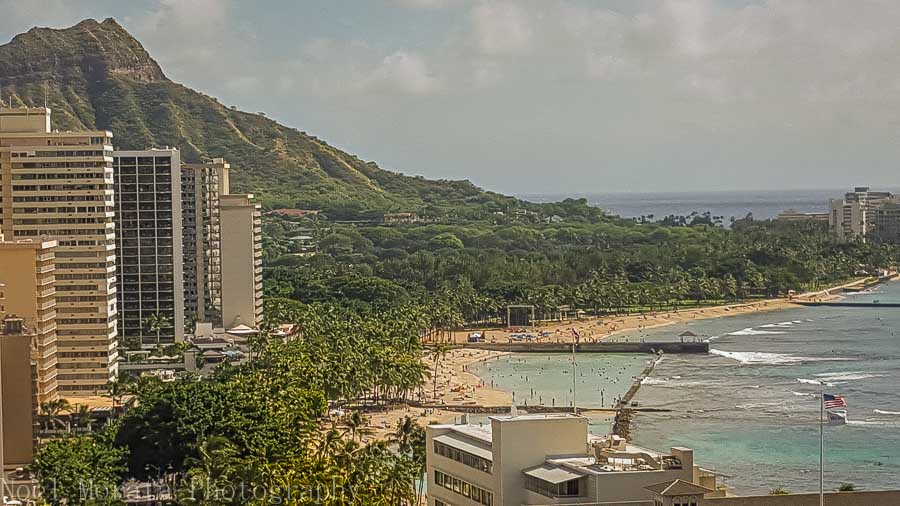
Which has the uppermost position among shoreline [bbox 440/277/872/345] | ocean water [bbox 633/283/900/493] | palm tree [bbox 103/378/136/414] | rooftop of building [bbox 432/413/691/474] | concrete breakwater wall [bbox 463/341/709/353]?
rooftop of building [bbox 432/413/691/474]

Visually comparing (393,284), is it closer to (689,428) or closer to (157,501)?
(689,428)

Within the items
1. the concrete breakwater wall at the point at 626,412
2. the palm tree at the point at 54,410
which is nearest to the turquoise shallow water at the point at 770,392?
the concrete breakwater wall at the point at 626,412

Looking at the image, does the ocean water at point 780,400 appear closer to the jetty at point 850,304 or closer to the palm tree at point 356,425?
the jetty at point 850,304

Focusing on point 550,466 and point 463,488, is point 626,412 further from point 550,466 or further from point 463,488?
point 550,466

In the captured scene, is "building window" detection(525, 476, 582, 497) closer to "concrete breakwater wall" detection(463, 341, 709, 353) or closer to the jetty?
"concrete breakwater wall" detection(463, 341, 709, 353)

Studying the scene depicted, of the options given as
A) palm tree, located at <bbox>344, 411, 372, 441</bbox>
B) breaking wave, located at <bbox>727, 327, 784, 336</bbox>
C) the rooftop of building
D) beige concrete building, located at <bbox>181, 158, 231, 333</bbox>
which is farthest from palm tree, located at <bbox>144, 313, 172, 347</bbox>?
the rooftop of building

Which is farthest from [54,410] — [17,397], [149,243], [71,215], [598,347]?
[598,347]

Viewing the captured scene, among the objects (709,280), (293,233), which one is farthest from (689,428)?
(293,233)
